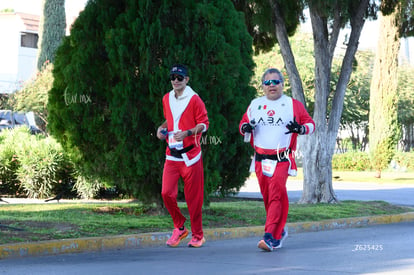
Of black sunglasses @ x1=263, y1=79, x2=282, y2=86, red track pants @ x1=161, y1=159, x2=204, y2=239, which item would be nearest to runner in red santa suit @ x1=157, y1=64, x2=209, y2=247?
red track pants @ x1=161, y1=159, x2=204, y2=239

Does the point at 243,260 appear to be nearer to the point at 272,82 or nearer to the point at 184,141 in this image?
the point at 184,141

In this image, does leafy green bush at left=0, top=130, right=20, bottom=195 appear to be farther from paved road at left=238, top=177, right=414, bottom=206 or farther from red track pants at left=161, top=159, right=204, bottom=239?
red track pants at left=161, top=159, right=204, bottom=239

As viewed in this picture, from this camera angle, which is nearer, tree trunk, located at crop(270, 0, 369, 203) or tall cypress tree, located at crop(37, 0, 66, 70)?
tree trunk, located at crop(270, 0, 369, 203)

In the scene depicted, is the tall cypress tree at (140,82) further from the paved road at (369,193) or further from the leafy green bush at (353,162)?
the leafy green bush at (353,162)

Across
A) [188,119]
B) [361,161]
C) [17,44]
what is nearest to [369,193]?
[188,119]

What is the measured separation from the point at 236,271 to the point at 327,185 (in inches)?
344

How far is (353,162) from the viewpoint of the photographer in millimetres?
40375

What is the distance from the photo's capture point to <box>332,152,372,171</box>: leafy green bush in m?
40.0

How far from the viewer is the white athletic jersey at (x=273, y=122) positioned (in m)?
9.33

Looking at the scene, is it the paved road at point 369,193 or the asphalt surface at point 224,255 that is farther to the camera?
the paved road at point 369,193

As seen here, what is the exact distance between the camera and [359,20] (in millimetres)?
16031

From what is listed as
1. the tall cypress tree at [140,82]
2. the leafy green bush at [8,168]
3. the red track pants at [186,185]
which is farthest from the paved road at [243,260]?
the leafy green bush at [8,168]

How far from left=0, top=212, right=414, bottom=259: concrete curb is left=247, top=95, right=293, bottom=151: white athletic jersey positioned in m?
1.93

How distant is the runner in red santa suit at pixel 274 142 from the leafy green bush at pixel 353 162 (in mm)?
31083
